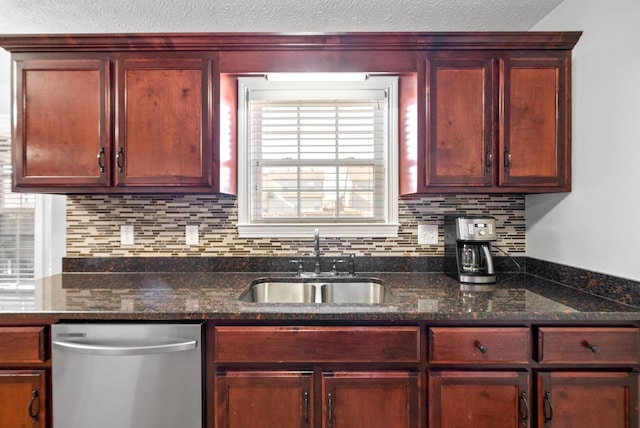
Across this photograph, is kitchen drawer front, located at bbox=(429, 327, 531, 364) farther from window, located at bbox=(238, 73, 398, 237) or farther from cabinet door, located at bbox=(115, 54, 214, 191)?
cabinet door, located at bbox=(115, 54, 214, 191)

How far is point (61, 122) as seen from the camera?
174 cm

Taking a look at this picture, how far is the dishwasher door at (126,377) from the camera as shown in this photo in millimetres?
1353

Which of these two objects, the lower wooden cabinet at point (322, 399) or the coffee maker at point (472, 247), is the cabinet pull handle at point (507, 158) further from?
the lower wooden cabinet at point (322, 399)

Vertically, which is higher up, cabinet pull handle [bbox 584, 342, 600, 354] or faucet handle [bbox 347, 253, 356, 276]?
faucet handle [bbox 347, 253, 356, 276]

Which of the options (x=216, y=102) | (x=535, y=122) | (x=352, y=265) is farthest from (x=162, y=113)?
(x=535, y=122)

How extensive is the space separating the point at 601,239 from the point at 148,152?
2219 millimetres

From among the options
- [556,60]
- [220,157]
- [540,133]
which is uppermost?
[556,60]

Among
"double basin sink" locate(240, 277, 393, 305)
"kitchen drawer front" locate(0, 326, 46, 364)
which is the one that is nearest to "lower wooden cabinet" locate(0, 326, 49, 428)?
"kitchen drawer front" locate(0, 326, 46, 364)

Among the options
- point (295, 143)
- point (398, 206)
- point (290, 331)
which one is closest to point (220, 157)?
point (295, 143)

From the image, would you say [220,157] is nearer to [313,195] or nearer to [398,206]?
[313,195]

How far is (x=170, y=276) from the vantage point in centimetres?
203

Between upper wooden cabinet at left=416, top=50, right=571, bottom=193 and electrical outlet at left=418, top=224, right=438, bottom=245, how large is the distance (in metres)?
0.45

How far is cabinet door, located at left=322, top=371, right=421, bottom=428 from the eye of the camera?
1.36m

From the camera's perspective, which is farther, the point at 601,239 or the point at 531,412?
the point at 601,239
